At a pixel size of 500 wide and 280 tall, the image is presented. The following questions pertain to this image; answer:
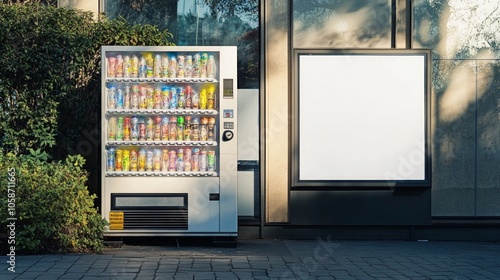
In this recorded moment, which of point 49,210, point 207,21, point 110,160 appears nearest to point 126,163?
point 110,160

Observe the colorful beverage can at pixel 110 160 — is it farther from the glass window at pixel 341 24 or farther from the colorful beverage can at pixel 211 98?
the glass window at pixel 341 24

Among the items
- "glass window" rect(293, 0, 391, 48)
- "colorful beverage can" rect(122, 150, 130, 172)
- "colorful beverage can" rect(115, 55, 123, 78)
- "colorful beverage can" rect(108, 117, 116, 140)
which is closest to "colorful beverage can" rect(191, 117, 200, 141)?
"colorful beverage can" rect(122, 150, 130, 172)

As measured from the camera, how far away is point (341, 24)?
12758mm

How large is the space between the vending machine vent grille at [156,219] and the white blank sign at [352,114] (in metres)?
2.03

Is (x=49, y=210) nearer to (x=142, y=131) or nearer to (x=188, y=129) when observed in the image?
(x=142, y=131)

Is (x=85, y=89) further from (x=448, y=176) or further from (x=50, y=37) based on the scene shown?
(x=448, y=176)

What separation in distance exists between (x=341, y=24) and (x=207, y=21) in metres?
1.94

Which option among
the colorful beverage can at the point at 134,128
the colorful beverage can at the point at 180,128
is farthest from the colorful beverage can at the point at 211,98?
the colorful beverage can at the point at 134,128

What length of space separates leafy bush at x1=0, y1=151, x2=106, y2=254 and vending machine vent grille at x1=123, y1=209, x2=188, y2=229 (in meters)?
0.51

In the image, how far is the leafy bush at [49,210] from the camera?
33.6 feet

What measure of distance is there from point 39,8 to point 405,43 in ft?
16.9

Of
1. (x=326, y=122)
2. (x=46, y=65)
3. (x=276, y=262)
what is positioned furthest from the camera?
(x=326, y=122)

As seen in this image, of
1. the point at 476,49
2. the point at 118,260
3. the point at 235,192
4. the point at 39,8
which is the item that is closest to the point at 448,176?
the point at 476,49

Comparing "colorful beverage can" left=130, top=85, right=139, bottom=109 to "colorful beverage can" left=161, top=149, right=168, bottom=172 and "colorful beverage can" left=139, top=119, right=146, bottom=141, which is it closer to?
"colorful beverage can" left=139, top=119, right=146, bottom=141
